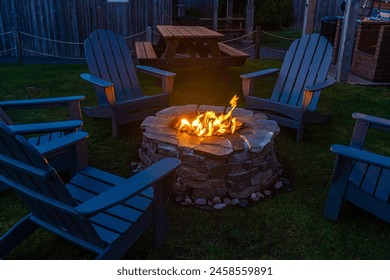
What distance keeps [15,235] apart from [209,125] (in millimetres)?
1673

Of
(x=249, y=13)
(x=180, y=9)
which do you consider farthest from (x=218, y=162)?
(x=180, y=9)

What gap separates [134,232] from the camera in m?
2.18

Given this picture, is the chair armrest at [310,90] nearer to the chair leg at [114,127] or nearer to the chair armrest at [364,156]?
the chair armrest at [364,156]

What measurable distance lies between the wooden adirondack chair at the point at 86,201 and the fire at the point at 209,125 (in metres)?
0.91

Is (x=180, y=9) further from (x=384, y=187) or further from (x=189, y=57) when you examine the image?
(x=384, y=187)

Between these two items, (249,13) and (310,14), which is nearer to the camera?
(310,14)

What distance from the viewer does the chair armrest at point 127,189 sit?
5.73ft

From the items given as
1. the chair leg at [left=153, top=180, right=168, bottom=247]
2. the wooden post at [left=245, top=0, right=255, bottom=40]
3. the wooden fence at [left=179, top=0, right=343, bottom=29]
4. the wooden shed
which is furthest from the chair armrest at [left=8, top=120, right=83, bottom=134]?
the wooden fence at [left=179, top=0, right=343, bottom=29]

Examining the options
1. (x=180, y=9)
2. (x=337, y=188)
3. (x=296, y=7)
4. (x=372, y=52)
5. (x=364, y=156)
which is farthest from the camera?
(x=296, y=7)

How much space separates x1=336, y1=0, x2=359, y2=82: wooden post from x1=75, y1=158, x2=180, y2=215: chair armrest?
207 inches

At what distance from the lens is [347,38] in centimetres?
636

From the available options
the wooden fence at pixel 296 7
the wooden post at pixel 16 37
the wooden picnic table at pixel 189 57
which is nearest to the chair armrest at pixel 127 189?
the wooden picnic table at pixel 189 57

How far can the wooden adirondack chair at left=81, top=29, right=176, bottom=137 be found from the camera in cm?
414

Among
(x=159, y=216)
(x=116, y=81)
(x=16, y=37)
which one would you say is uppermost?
(x=16, y=37)
